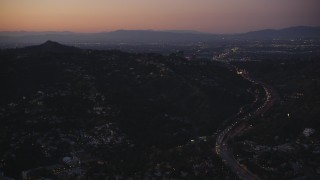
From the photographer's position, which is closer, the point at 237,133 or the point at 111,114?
the point at 237,133

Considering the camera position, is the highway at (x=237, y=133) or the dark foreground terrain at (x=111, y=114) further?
the dark foreground terrain at (x=111, y=114)

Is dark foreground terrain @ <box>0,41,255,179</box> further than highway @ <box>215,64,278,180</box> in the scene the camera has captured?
Yes

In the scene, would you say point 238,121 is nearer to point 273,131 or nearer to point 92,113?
point 273,131

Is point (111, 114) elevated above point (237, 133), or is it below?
above

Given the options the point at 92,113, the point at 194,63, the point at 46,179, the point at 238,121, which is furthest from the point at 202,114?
the point at 194,63
